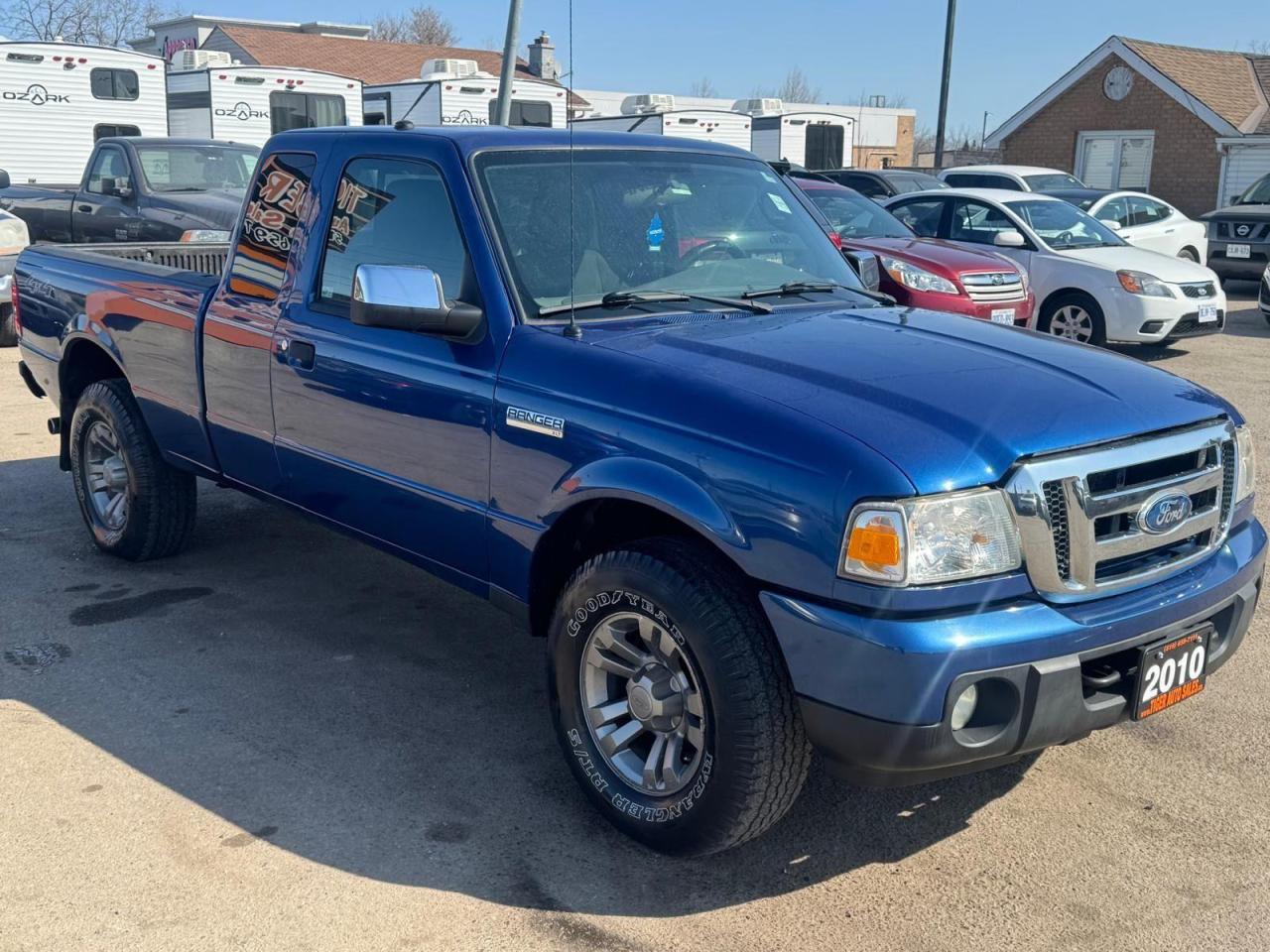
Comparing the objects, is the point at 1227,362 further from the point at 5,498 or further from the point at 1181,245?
the point at 5,498

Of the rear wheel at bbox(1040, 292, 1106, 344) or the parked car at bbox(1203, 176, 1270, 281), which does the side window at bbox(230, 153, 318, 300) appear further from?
the parked car at bbox(1203, 176, 1270, 281)

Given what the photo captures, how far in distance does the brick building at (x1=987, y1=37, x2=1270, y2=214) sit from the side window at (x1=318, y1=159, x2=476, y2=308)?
27.9m

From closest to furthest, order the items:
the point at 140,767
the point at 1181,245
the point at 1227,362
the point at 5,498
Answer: the point at 140,767
the point at 5,498
the point at 1227,362
the point at 1181,245

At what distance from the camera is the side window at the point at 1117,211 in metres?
16.0

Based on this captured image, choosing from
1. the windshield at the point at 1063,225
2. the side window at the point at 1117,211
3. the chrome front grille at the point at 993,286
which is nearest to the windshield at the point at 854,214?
the chrome front grille at the point at 993,286

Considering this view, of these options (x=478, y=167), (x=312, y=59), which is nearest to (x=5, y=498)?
(x=478, y=167)

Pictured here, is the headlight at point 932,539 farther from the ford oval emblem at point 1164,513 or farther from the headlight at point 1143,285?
the headlight at point 1143,285

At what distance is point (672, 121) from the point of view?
63.9ft

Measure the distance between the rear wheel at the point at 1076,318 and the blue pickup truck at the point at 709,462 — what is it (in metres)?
7.54

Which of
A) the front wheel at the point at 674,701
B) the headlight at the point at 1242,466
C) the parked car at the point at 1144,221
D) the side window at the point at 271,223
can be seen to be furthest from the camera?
the parked car at the point at 1144,221

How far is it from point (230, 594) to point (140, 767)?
1.64 m

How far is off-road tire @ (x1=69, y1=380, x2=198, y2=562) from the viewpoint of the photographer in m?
5.61

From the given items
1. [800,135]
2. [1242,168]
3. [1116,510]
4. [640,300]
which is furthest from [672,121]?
[1116,510]

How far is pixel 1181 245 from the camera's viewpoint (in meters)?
16.3
